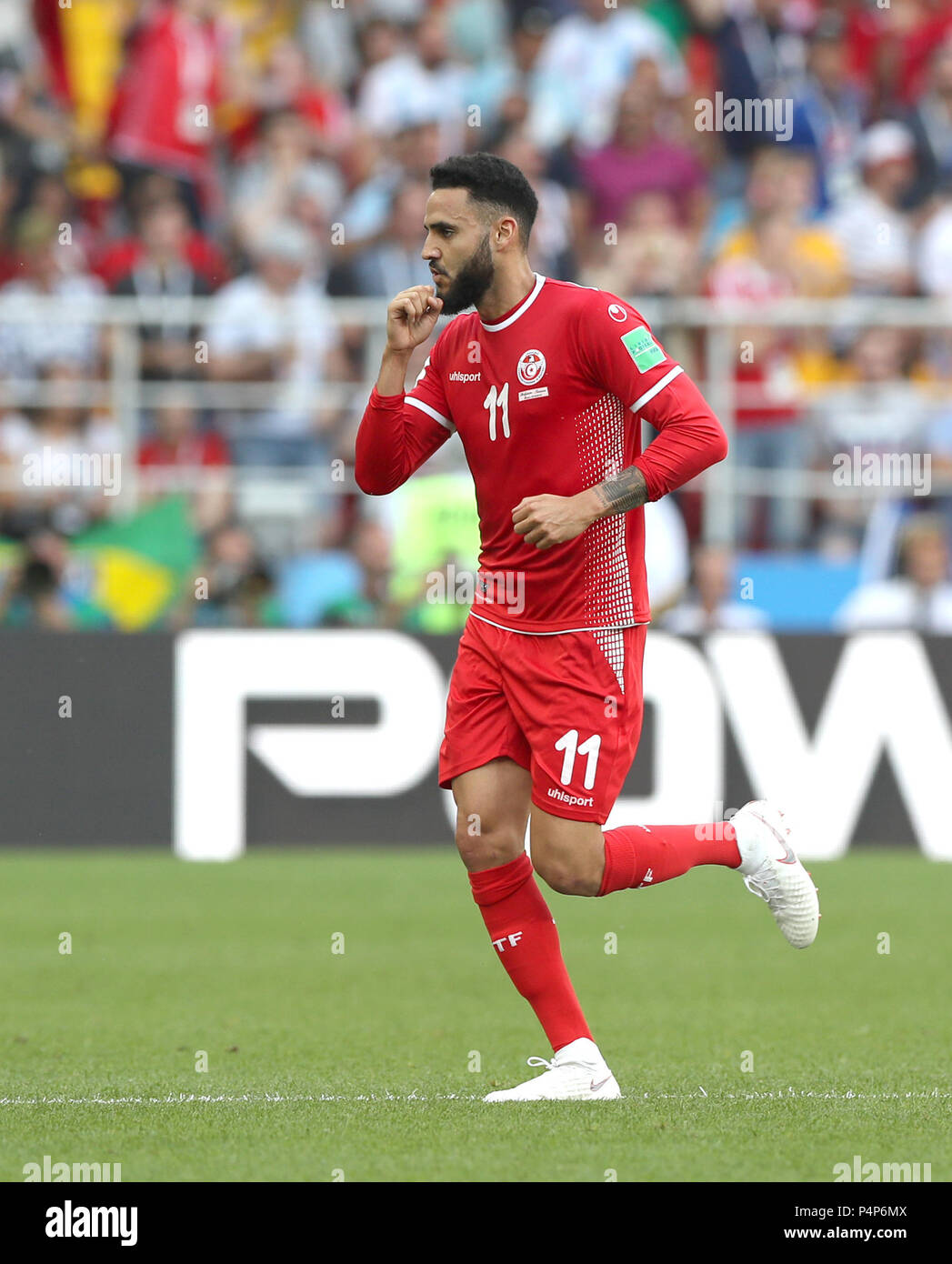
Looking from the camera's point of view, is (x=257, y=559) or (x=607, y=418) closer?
(x=607, y=418)

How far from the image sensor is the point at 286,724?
11.4 metres

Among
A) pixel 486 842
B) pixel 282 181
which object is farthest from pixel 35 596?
pixel 486 842

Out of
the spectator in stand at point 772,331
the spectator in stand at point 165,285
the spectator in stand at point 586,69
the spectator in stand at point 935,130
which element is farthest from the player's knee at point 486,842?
the spectator in stand at point 586,69

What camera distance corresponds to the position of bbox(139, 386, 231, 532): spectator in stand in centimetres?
1225

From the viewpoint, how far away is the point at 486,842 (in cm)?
586

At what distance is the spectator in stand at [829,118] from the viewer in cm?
1509

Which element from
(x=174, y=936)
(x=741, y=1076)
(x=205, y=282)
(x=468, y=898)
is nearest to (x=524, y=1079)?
(x=741, y=1076)

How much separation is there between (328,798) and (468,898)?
5.17 feet

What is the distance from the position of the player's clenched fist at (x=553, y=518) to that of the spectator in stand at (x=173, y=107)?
31.2 ft

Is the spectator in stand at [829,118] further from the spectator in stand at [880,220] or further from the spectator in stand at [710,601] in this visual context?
the spectator in stand at [710,601]

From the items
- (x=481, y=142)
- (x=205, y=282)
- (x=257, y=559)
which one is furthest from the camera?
(x=481, y=142)

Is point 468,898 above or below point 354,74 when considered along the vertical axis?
below

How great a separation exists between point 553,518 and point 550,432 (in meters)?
0.43
